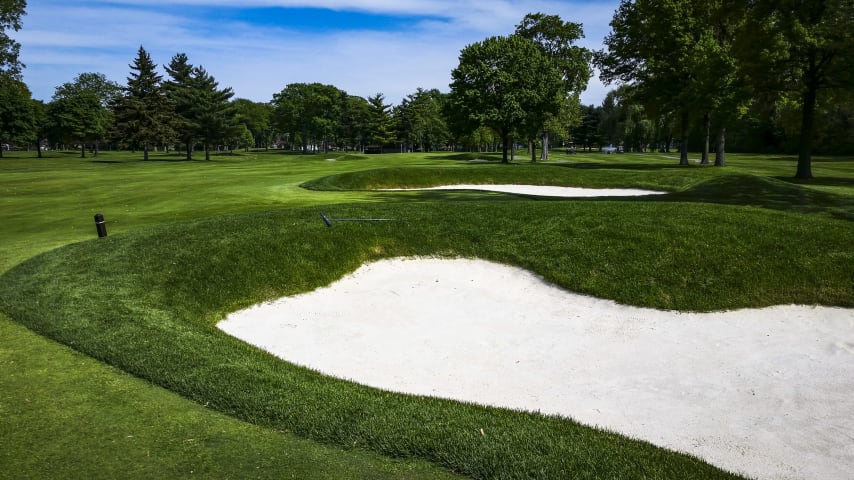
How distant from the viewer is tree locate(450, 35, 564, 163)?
52.8 metres

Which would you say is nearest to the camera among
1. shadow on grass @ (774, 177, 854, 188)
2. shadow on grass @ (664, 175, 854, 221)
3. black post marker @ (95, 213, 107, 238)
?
black post marker @ (95, 213, 107, 238)

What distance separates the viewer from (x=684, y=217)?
14266 millimetres

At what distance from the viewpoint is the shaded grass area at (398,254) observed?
16.5 ft

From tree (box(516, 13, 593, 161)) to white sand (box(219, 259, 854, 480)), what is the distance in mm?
54415

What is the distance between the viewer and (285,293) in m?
11.5

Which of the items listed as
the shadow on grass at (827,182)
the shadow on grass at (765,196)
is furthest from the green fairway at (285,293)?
the shadow on grass at (827,182)

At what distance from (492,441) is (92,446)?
153 inches

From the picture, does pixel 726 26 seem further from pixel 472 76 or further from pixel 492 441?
pixel 492 441

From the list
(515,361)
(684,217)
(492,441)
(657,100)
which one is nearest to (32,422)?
(492,441)

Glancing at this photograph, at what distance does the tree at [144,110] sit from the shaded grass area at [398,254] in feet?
238

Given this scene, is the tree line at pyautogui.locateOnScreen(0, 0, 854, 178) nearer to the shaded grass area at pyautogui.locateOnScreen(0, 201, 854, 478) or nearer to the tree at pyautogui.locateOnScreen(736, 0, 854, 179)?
the tree at pyautogui.locateOnScreen(736, 0, 854, 179)

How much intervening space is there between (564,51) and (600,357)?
6271cm

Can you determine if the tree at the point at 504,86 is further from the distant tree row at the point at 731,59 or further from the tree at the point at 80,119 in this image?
the tree at the point at 80,119

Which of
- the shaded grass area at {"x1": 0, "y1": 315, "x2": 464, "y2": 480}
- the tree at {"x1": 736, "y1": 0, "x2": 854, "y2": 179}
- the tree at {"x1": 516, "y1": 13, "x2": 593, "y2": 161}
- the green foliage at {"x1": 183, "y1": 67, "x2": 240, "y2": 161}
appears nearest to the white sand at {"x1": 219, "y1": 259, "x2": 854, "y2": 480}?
the shaded grass area at {"x1": 0, "y1": 315, "x2": 464, "y2": 480}
